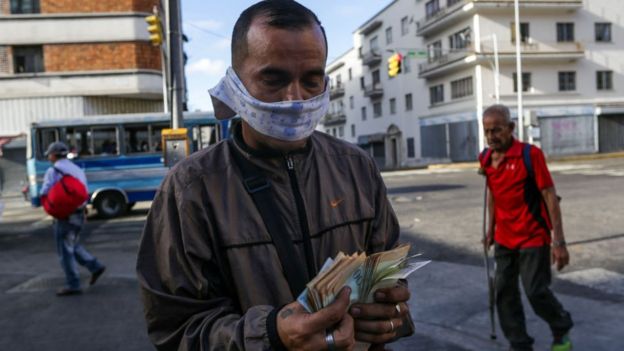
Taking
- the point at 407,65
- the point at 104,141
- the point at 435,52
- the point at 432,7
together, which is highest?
the point at 432,7

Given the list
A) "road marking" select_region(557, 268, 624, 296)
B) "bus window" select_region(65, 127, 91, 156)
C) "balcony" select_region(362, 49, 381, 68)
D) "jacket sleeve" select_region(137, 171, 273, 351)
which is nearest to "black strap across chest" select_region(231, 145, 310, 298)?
"jacket sleeve" select_region(137, 171, 273, 351)

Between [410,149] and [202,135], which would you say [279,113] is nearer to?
[202,135]

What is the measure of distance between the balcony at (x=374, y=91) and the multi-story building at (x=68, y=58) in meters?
29.0

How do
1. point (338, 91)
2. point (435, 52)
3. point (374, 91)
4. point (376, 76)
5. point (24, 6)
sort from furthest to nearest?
point (338, 91), point (376, 76), point (374, 91), point (435, 52), point (24, 6)

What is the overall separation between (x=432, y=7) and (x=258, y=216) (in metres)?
43.2

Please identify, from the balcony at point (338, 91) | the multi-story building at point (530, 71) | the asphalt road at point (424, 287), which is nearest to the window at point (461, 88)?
the multi-story building at point (530, 71)

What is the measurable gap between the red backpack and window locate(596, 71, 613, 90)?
131 ft

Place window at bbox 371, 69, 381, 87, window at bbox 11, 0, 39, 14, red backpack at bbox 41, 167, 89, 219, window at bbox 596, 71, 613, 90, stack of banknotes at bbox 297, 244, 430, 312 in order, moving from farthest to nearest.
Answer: window at bbox 371, 69, 381, 87 < window at bbox 596, 71, 613, 90 < window at bbox 11, 0, 39, 14 < red backpack at bbox 41, 167, 89, 219 < stack of banknotes at bbox 297, 244, 430, 312

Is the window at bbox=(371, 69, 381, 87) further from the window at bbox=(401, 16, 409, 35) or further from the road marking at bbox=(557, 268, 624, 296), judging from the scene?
the road marking at bbox=(557, 268, 624, 296)

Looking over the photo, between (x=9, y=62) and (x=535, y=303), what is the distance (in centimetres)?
2711

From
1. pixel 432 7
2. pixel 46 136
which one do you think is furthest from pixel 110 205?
pixel 432 7

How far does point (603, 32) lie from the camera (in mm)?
38531

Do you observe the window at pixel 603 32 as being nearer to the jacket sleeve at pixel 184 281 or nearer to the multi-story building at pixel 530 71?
the multi-story building at pixel 530 71

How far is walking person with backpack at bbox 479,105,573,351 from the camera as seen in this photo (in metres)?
4.09
